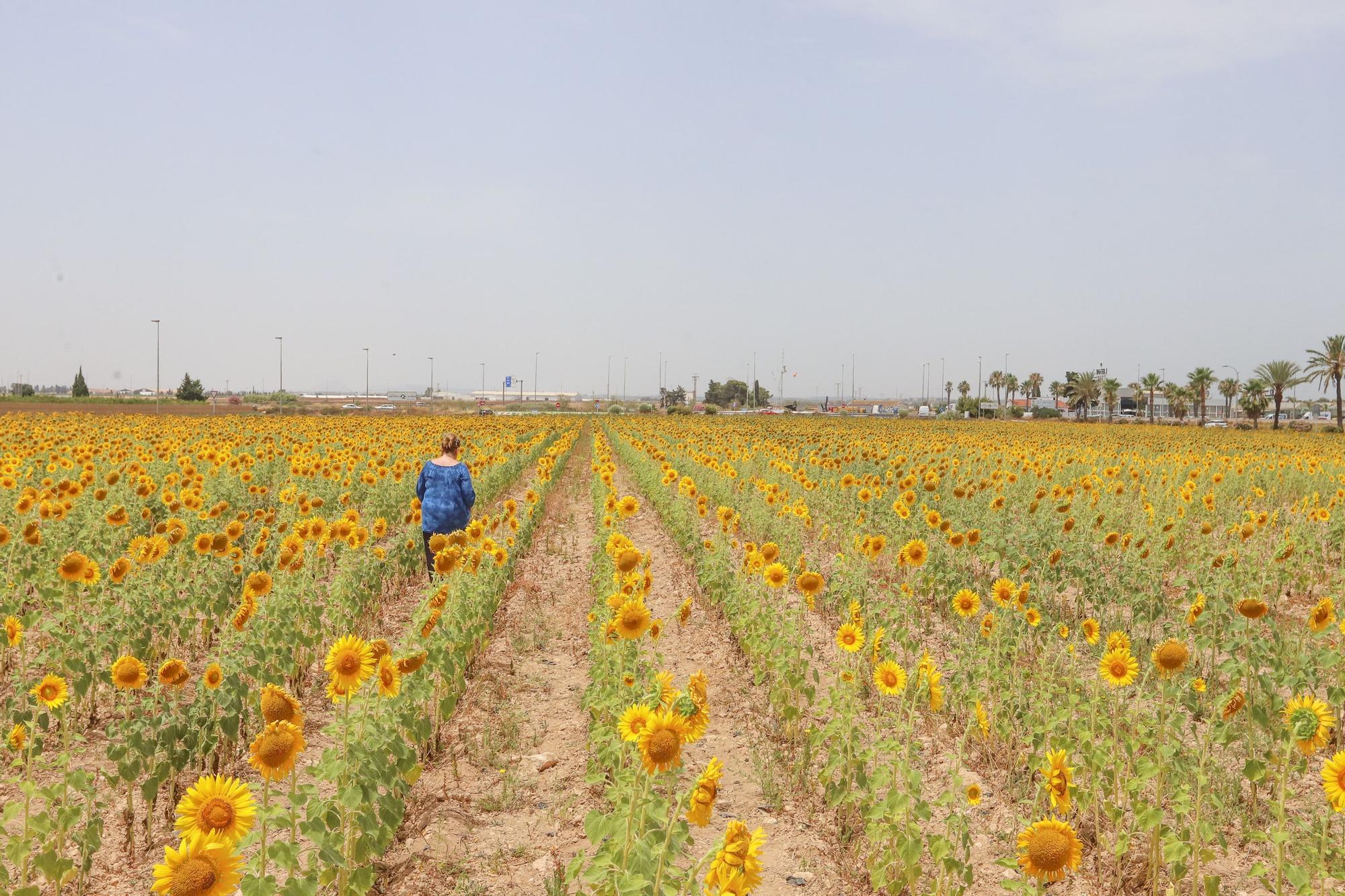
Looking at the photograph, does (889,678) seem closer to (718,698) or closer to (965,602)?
(965,602)

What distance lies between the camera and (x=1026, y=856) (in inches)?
105

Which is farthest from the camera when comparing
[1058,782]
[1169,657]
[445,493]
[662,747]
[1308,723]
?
[445,493]

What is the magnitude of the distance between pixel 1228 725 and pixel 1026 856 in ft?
5.35

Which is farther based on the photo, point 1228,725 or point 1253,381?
point 1253,381

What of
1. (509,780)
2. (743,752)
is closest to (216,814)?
(509,780)

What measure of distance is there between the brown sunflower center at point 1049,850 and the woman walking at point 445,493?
660 cm

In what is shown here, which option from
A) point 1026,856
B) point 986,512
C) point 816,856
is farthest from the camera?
point 986,512

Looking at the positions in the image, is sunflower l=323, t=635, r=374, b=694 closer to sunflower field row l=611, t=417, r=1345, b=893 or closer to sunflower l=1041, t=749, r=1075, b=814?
sunflower field row l=611, t=417, r=1345, b=893

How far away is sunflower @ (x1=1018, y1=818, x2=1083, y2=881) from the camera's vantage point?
103 inches

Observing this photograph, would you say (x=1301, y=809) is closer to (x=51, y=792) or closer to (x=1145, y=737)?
(x=1145, y=737)

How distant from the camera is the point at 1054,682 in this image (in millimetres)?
5246

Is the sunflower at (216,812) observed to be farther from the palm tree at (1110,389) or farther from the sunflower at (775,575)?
the palm tree at (1110,389)

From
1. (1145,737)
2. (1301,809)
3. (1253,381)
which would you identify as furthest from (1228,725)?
(1253,381)

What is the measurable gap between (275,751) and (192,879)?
54 centimetres
